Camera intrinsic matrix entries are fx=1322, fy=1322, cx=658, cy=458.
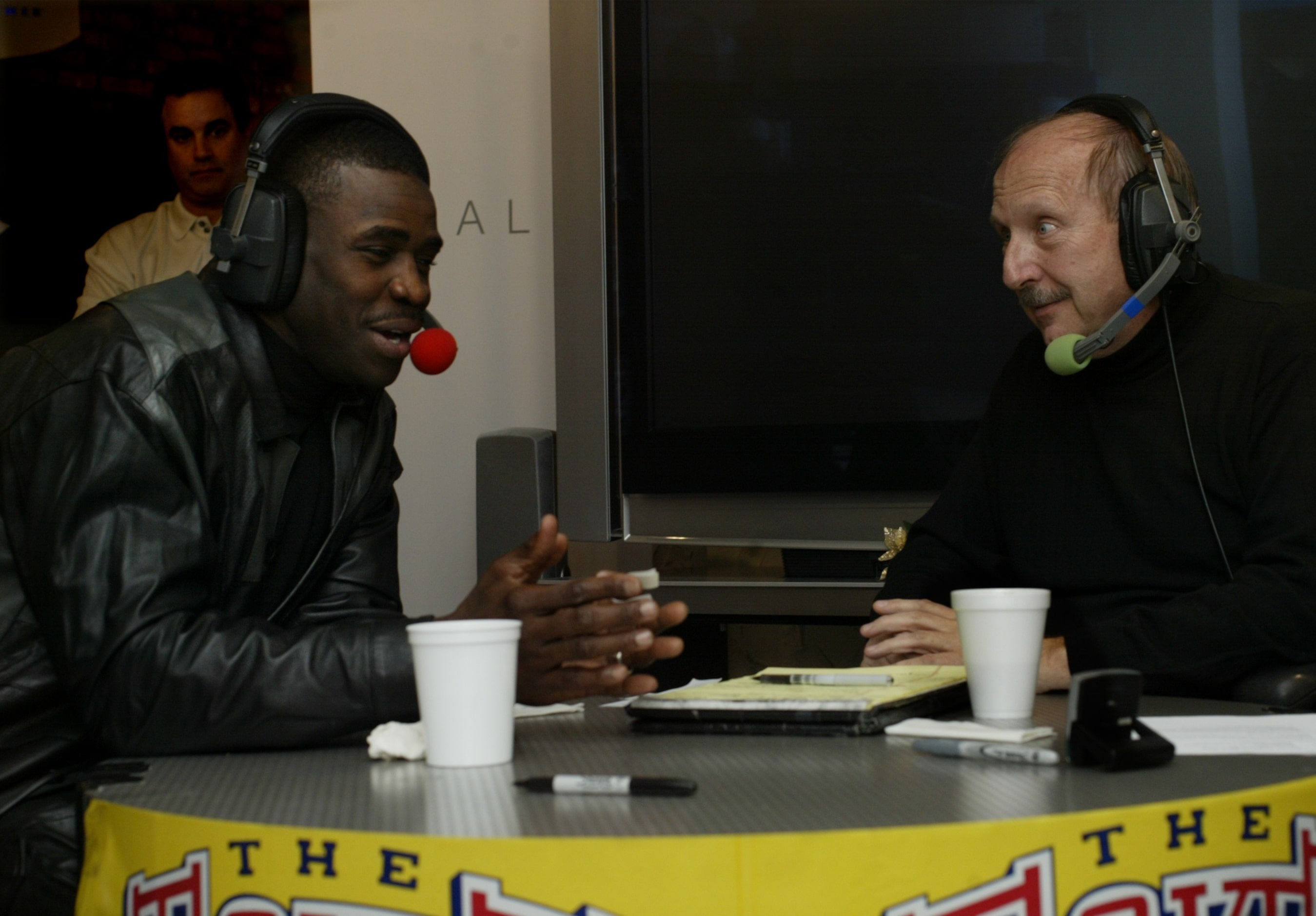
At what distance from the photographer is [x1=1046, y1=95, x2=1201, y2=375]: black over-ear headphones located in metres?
1.60

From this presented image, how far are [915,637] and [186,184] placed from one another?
3.01 meters

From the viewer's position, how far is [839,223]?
8.22ft

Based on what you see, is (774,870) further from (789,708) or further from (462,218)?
(462,218)

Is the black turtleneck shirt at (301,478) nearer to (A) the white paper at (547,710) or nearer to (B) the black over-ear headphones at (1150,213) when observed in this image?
(A) the white paper at (547,710)

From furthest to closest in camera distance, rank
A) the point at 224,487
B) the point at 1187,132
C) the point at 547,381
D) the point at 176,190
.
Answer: the point at 176,190, the point at 547,381, the point at 1187,132, the point at 224,487

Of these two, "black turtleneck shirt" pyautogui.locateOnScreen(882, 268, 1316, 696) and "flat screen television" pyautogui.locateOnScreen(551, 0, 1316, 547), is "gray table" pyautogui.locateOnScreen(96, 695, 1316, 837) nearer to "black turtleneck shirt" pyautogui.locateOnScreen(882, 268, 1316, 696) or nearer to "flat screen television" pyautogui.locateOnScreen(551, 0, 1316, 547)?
"black turtleneck shirt" pyautogui.locateOnScreen(882, 268, 1316, 696)

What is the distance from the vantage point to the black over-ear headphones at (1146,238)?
1599 mm

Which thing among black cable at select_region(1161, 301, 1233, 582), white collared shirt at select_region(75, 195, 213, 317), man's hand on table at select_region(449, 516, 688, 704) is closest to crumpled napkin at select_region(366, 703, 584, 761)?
man's hand on table at select_region(449, 516, 688, 704)

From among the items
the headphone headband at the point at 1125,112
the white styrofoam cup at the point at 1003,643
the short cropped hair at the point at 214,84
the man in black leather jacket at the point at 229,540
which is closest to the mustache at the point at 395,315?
the man in black leather jacket at the point at 229,540

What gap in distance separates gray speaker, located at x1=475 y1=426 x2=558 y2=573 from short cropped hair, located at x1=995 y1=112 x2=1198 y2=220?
4.01ft

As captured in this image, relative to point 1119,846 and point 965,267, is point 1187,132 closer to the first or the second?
point 965,267

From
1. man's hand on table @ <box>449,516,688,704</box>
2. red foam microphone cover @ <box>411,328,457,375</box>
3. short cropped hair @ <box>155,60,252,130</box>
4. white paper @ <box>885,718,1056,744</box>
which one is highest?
short cropped hair @ <box>155,60,252,130</box>

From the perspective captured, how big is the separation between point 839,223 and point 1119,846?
74.3 inches

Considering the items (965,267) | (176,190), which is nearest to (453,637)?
(965,267)
